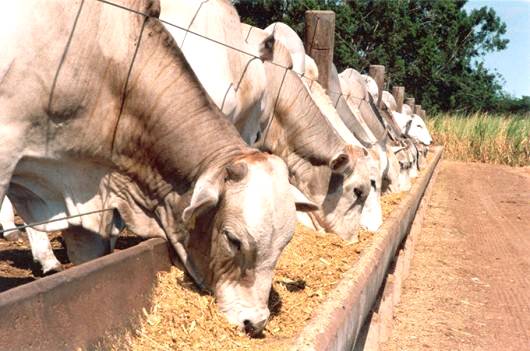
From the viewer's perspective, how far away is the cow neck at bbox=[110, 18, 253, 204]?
380cm

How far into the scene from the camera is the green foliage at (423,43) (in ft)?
119

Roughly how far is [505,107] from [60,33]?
50279 mm

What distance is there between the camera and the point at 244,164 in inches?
136

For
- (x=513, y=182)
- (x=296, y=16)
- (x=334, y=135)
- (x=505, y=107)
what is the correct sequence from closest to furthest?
(x=334, y=135) < (x=513, y=182) < (x=296, y=16) < (x=505, y=107)

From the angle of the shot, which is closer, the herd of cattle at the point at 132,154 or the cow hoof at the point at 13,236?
the herd of cattle at the point at 132,154

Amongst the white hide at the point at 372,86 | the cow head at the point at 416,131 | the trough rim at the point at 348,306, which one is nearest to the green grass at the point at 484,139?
→ the cow head at the point at 416,131

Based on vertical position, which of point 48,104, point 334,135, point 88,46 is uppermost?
point 88,46

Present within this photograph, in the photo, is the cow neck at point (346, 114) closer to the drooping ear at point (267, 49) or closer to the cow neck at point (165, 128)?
the drooping ear at point (267, 49)

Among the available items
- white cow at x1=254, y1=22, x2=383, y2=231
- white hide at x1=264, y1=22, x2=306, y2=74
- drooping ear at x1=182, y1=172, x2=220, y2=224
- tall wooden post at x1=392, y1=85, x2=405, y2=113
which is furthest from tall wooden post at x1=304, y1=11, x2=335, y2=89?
tall wooden post at x1=392, y1=85, x2=405, y2=113

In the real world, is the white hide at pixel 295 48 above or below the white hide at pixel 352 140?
above

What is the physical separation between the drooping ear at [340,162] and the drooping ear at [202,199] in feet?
10.2

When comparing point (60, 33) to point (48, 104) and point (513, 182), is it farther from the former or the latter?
Result: point (513, 182)

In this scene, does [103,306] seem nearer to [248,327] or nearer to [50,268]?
[248,327]

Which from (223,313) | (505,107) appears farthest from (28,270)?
(505,107)
